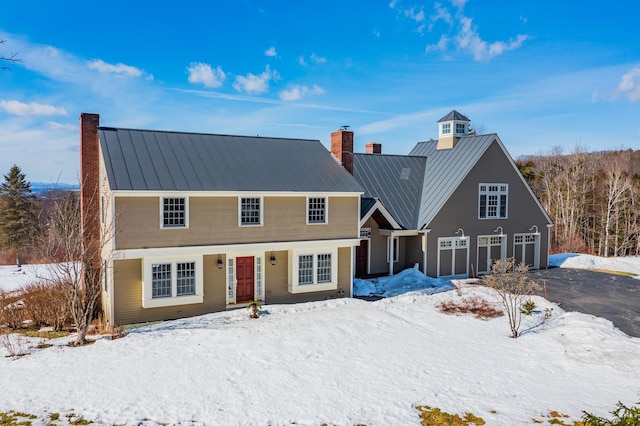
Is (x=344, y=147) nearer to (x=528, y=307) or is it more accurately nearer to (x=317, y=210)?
(x=317, y=210)

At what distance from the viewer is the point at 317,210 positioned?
72.6ft

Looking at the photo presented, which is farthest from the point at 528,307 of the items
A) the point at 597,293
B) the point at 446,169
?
the point at 446,169

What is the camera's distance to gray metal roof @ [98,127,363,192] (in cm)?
1892

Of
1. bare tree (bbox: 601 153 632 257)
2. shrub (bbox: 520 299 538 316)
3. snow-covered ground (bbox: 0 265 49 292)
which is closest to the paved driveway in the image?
shrub (bbox: 520 299 538 316)

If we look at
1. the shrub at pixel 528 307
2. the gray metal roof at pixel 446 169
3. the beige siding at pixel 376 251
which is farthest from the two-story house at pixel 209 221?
the shrub at pixel 528 307

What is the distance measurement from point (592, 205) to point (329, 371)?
48289 mm

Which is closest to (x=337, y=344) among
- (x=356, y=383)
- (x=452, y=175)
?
(x=356, y=383)

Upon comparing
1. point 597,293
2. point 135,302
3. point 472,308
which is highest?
point 135,302

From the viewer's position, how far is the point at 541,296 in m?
22.6

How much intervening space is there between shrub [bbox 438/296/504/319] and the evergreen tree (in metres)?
43.4

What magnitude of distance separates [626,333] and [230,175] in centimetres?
1671

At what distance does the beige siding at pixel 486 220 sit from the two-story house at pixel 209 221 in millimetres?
6760

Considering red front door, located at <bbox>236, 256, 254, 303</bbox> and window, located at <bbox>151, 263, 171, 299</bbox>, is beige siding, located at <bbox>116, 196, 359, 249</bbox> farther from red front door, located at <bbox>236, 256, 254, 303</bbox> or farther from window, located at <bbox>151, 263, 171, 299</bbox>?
red front door, located at <bbox>236, 256, 254, 303</bbox>

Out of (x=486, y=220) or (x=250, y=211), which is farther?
(x=486, y=220)
